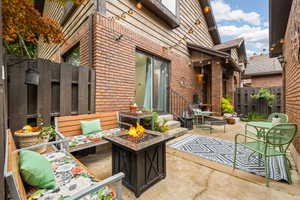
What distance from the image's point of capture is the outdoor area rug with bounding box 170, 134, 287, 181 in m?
2.34

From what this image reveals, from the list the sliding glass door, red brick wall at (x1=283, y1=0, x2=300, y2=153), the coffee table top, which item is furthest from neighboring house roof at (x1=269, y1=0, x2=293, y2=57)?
the coffee table top

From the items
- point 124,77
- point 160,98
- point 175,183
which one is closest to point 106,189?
point 175,183

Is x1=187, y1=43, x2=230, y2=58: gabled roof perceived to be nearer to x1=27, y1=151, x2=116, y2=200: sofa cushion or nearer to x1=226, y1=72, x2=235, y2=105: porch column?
x1=226, y1=72, x2=235, y2=105: porch column

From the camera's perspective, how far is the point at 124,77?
386 cm

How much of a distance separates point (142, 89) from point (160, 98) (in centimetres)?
116

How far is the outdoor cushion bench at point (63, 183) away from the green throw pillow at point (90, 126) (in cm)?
96

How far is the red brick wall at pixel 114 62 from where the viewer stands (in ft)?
10.8

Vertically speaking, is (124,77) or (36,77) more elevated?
(124,77)

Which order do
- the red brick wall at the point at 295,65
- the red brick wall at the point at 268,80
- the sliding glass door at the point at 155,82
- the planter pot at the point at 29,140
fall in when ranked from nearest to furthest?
the planter pot at the point at 29,140, the red brick wall at the point at 295,65, the sliding glass door at the point at 155,82, the red brick wall at the point at 268,80

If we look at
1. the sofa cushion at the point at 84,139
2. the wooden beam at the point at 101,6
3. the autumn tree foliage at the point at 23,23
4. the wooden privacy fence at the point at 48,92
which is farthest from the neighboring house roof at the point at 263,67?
the autumn tree foliage at the point at 23,23

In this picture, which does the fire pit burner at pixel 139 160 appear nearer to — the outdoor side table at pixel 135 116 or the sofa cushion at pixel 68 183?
the sofa cushion at pixel 68 183

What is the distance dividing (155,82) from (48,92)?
12.0ft

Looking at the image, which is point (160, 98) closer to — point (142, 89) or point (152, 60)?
point (142, 89)

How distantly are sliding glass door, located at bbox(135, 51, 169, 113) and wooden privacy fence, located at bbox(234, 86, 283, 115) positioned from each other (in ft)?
19.3
